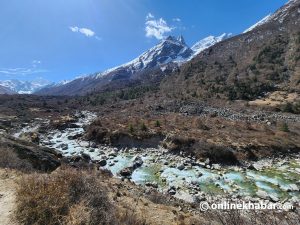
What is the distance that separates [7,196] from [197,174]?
16.7m

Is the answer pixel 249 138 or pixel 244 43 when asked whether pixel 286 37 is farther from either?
pixel 249 138

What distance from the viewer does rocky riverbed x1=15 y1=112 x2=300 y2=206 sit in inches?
760

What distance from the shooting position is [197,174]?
77.2 ft

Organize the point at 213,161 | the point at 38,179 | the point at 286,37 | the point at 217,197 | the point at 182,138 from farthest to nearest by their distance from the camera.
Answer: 1. the point at 286,37
2. the point at 182,138
3. the point at 213,161
4. the point at 217,197
5. the point at 38,179

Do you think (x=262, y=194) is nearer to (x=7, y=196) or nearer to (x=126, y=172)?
(x=126, y=172)

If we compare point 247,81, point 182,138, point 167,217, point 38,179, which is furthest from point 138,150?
point 247,81

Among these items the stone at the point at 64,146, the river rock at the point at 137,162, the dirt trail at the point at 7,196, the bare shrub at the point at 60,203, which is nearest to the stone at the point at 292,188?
the river rock at the point at 137,162

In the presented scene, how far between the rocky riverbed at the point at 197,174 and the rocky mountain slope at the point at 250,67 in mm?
46811

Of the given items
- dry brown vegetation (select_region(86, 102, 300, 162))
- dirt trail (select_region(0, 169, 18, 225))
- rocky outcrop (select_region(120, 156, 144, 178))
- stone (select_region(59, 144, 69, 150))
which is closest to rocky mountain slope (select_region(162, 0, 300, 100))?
dry brown vegetation (select_region(86, 102, 300, 162))

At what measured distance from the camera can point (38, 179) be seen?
8.78 m

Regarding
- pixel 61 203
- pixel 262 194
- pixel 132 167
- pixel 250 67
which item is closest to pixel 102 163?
pixel 132 167

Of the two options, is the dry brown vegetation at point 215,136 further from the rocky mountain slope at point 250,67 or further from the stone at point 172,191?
the rocky mountain slope at point 250,67

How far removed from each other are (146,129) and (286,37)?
8825cm

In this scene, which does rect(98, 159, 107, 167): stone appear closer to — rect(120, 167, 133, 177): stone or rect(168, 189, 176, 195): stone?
rect(120, 167, 133, 177): stone
